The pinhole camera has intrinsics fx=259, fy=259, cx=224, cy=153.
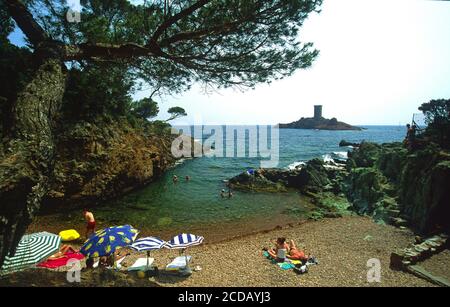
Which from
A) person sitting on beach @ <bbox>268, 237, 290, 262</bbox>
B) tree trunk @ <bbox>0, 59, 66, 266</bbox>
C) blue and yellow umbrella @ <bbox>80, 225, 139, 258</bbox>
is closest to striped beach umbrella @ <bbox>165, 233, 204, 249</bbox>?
blue and yellow umbrella @ <bbox>80, 225, 139, 258</bbox>

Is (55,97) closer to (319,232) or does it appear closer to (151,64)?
(151,64)

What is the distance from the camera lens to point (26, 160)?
4.48m

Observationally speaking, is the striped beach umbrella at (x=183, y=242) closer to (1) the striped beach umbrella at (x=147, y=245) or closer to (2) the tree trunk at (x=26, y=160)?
(1) the striped beach umbrella at (x=147, y=245)

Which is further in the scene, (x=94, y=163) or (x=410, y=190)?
(x=94, y=163)

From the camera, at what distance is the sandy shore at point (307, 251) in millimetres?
9008

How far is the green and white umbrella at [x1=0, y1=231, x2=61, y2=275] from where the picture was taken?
22.7 ft

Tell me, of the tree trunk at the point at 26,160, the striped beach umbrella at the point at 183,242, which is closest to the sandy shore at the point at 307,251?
the striped beach umbrella at the point at 183,242

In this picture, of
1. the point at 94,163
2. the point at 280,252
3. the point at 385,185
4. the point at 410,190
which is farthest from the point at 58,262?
the point at 385,185

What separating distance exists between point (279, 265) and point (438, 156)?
34.6 feet

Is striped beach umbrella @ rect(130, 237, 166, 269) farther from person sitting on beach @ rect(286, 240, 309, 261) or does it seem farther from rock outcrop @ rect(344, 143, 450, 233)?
rock outcrop @ rect(344, 143, 450, 233)

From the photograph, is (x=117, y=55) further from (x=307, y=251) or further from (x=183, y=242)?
(x=307, y=251)

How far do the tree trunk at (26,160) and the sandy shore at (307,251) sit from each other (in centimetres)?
311

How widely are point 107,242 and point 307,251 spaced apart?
9105 mm

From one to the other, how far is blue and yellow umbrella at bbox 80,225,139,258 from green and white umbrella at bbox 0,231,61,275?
115cm
